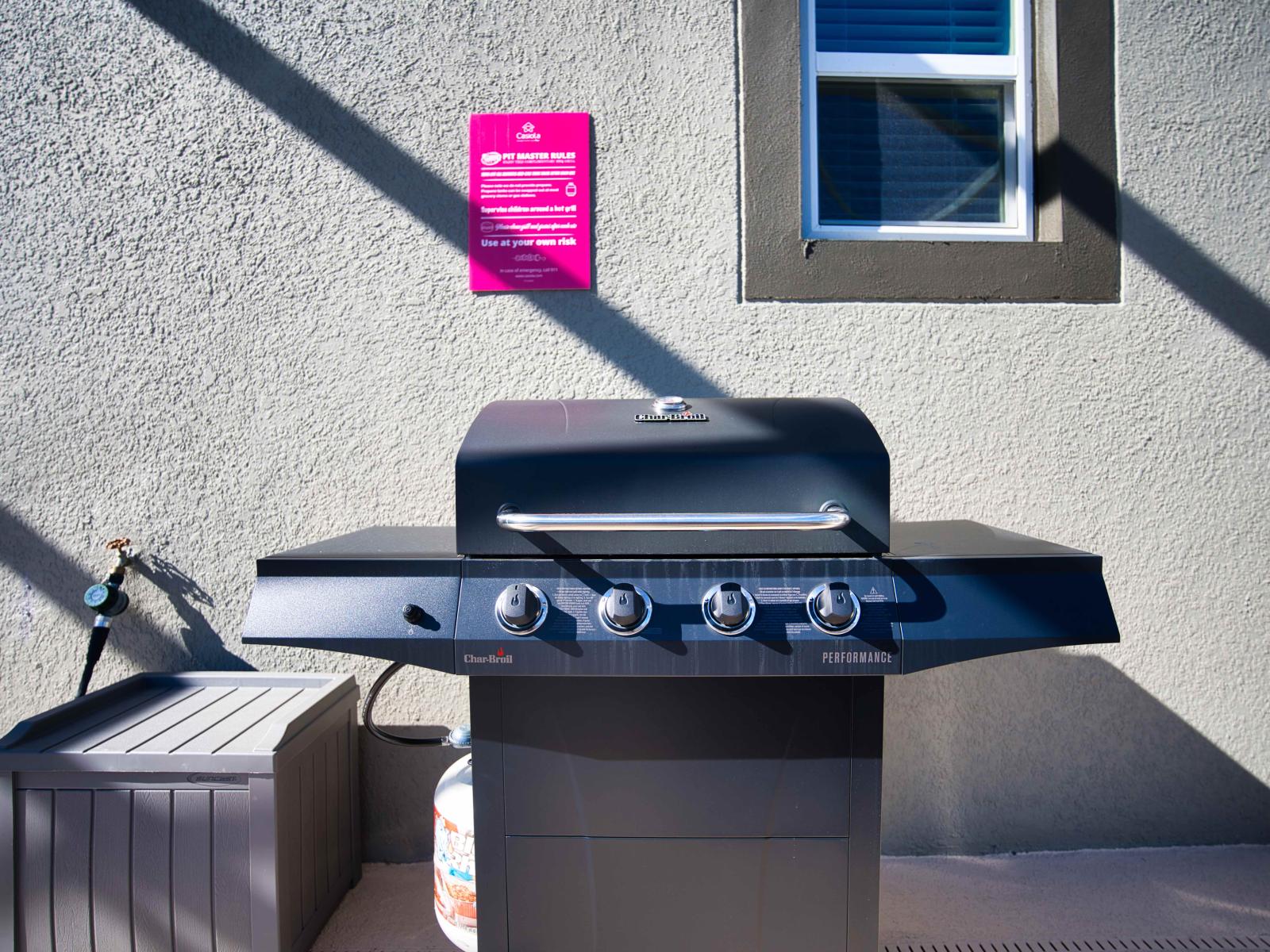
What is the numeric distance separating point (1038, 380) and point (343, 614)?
2.09m

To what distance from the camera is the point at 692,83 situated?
2143 mm

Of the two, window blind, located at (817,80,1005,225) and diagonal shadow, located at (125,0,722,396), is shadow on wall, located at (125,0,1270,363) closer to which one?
diagonal shadow, located at (125,0,722,396)

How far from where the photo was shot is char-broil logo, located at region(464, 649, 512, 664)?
1.24m

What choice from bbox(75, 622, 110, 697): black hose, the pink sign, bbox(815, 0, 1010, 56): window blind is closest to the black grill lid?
the pink sign

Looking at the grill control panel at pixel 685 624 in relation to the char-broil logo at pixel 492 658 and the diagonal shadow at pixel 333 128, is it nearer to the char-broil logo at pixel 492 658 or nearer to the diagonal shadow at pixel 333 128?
the char-broil logo at pixel 492 658

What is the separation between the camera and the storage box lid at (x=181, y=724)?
1.54m

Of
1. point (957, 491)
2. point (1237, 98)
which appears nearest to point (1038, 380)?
point (957, 491)

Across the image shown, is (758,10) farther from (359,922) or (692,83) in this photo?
(359,922)

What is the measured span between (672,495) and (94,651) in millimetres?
1898

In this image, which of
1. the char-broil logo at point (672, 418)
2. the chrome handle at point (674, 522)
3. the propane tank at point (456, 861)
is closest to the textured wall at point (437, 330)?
the propane tank at point (456, 861)

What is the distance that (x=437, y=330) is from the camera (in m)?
2.16

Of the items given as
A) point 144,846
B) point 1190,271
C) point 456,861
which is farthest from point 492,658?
point 1190,271

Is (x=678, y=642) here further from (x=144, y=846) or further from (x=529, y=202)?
(x=529, y=202)

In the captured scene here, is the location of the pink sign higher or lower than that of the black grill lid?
higher
